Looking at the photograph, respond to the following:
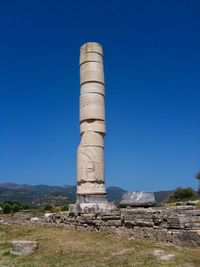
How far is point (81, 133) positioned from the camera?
20.0 m

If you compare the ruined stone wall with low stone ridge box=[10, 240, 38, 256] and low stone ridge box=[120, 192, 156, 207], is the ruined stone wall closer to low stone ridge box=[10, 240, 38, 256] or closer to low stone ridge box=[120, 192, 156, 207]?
low stone ridge box=[120, 192, 156, 207]

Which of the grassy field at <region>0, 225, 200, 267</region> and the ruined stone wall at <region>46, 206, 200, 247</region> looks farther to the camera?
the ruined stone wall at <region>46, 206, 200, 247</region>

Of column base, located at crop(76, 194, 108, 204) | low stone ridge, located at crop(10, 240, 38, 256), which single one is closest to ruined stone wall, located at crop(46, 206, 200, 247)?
column base, located at crop(76, 194, 108, 204)

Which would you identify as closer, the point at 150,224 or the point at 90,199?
the point at 150,224

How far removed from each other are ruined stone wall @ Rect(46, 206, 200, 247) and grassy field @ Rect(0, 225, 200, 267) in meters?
0.36

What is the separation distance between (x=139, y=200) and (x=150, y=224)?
521 centimetres

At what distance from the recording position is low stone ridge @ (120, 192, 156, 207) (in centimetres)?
1755

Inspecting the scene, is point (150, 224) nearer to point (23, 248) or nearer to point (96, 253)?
point (96, 253)

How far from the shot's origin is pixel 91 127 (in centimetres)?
1962

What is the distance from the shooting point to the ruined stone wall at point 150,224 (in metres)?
11.1

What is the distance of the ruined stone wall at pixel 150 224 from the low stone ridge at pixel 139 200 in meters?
2.62

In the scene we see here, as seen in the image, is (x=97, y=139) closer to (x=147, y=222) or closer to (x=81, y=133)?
(x=81, y=133)

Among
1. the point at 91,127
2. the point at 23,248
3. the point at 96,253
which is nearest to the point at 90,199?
the point at 91,127

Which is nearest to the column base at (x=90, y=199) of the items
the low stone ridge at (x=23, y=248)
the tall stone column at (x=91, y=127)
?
the tall stone column at (x=91, y=127)
